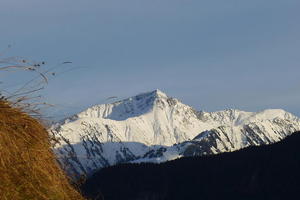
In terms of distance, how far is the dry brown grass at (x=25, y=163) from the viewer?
660 cm

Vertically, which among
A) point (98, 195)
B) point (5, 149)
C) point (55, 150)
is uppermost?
point (5, 149)

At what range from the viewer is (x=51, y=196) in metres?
7.04

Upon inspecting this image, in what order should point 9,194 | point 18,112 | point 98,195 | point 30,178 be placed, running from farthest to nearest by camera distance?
point 98,195
point 18,112
point 30,178
point 9,194

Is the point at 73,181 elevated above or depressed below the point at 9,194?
below

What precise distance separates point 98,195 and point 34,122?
117cm

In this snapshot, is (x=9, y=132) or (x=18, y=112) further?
(x=18, y=112)

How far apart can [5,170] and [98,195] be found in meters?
Answer: 1.71

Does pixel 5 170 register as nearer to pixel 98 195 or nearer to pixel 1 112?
pixel 1 112

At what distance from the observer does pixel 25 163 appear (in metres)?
6.84

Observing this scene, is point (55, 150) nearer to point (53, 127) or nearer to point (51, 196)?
point (53, 127)

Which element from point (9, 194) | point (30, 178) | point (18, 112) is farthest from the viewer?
point (18, 112)

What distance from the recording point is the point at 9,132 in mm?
6816

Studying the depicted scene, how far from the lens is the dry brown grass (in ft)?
21.6

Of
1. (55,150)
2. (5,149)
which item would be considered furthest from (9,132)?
(55,150)
